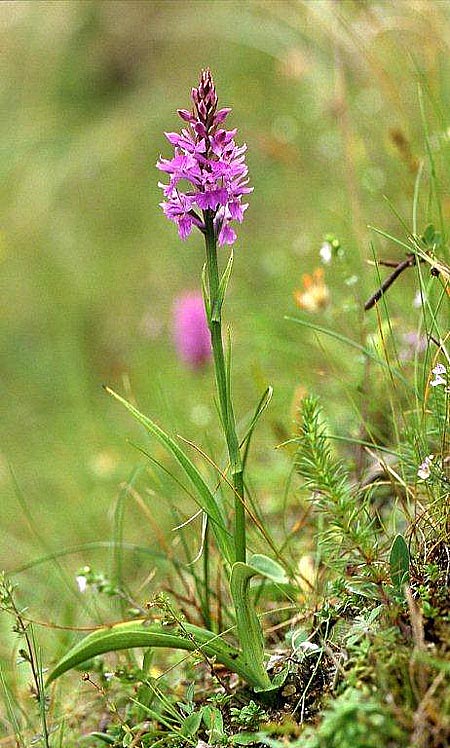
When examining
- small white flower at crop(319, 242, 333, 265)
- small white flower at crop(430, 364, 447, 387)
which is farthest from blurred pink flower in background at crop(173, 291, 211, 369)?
small white flower at crop(430, 364, 447, 387)

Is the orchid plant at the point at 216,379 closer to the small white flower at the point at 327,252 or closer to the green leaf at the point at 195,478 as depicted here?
the green leaf at the point at 195,478

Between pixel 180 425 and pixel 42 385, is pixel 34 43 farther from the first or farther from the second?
pixel 180 425

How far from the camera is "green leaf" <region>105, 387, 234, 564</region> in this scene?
91 cm

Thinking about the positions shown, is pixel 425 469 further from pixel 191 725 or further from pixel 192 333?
pixel 192 333

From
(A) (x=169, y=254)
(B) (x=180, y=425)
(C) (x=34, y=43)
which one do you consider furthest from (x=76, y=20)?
(B) (x=180, y=425)

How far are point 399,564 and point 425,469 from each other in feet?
0.38

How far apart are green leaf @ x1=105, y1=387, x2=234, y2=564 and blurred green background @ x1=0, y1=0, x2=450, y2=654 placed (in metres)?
0.38

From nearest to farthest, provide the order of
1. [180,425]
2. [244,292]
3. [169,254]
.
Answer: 1. [180,425]
2. [244,292]
3. [169,254]

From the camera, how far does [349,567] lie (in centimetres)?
105

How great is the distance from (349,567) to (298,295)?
0.59 m

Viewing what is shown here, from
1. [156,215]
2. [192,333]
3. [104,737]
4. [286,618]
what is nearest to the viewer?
[104,737]

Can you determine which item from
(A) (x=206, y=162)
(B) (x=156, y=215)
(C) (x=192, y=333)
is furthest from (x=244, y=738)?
(B) (x=156, y=215)

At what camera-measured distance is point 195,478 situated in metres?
0.93

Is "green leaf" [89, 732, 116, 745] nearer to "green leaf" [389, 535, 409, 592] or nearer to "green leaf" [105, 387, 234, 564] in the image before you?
"green leaf" [105, 387, 234, 564]
